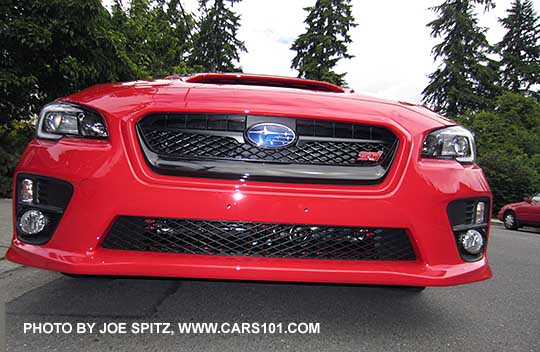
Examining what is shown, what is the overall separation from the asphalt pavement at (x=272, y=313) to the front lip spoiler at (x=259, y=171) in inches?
22.2

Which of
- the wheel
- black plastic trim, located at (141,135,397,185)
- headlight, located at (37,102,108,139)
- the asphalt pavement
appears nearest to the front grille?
black plastic trim, located at (141,135,397,185)

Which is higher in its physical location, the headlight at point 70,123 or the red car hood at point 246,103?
the red car hood at point 246,103

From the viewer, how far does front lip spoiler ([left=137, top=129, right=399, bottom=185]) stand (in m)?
1.56

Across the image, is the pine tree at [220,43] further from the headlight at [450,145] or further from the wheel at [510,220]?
the headlight at [450,145]

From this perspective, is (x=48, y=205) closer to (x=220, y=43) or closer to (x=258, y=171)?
(x=258, y=171)

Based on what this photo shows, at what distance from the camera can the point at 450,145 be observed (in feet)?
5.76

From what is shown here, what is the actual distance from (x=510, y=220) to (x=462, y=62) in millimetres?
20437

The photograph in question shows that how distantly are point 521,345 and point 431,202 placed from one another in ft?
2.96

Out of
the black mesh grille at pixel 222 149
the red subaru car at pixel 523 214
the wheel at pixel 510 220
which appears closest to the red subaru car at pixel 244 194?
the black mesh grille at pixel 222 149

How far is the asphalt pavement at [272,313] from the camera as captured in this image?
166 cm

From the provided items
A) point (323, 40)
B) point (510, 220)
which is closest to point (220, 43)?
point (323, 40)

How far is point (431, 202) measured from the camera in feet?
5.20

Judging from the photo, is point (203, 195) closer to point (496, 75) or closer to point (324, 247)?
point (324, 247)

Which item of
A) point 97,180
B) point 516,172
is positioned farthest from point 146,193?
point 516,172
